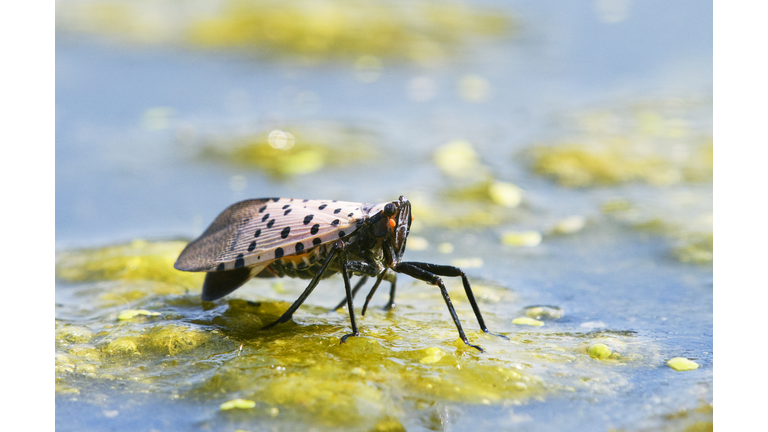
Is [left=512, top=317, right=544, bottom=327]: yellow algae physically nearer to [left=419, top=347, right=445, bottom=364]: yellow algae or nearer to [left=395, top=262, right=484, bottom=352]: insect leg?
[left=395, top=262, right=484, bottom=352]: insect leg

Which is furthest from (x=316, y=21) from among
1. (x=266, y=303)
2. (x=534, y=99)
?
(x=266, y=303)

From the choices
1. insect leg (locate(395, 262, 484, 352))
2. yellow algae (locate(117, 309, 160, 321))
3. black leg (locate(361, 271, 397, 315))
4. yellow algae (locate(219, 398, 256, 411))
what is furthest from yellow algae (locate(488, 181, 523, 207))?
yellow algae (locate(219, 398, 256, 411))

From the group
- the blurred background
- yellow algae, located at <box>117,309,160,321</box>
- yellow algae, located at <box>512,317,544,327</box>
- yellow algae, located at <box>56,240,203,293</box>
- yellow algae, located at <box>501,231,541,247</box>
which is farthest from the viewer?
yellow algae, located at <box>501,231,541,247</box>

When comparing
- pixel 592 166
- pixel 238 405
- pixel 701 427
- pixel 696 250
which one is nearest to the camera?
pixel 701 427

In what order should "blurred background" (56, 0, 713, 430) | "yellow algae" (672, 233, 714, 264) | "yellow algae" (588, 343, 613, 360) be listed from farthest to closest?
"yellow algae" (672, 233, 714, 264)
"blurred background" (56, 0, 713, 430)
"yellow algae" (588, 343, 613, 360)

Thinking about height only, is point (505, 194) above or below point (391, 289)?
above

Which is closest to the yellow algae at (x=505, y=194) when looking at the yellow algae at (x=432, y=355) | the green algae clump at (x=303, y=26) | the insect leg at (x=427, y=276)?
the insect leg at (x=427, y=276)

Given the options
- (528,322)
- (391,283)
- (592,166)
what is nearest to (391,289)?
(391,283)

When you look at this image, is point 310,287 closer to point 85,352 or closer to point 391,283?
point 391,283
